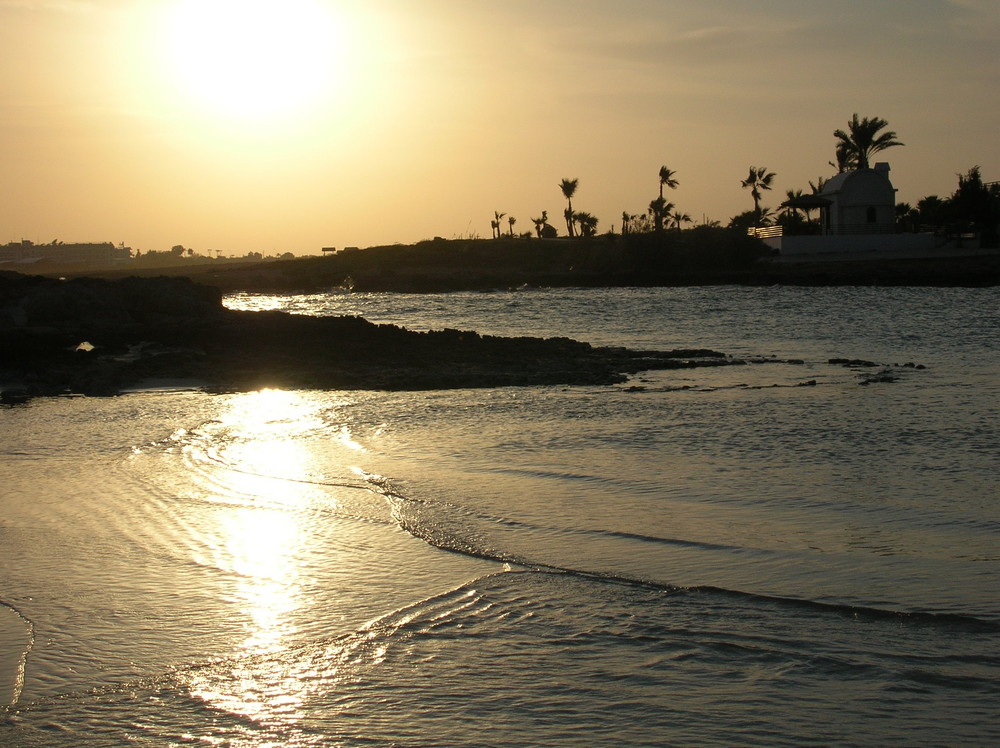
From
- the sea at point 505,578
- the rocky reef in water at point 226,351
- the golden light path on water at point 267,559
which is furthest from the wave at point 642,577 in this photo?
the rocky reef in water at point 226,351

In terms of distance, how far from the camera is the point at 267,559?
22.5 feet

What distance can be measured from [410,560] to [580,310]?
128 ft

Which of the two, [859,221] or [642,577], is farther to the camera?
[859,221]

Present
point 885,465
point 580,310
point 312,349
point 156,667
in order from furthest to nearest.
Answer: point 580,310
point 312,349
point 885,465
point 156,667

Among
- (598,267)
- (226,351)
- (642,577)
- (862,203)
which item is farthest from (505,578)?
(598,267)

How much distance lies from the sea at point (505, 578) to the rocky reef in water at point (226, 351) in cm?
383

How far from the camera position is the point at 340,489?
357 inches

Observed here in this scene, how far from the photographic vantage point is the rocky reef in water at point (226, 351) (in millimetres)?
17359

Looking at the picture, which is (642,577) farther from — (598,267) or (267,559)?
(598,267)

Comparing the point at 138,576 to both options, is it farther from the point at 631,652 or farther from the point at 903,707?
the point at 903,707

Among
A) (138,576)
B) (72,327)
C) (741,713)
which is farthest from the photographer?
(72,327)

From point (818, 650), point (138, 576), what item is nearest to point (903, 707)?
point (818, 650)

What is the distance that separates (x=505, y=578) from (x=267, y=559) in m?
1.70

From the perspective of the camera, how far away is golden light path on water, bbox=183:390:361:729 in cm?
470
